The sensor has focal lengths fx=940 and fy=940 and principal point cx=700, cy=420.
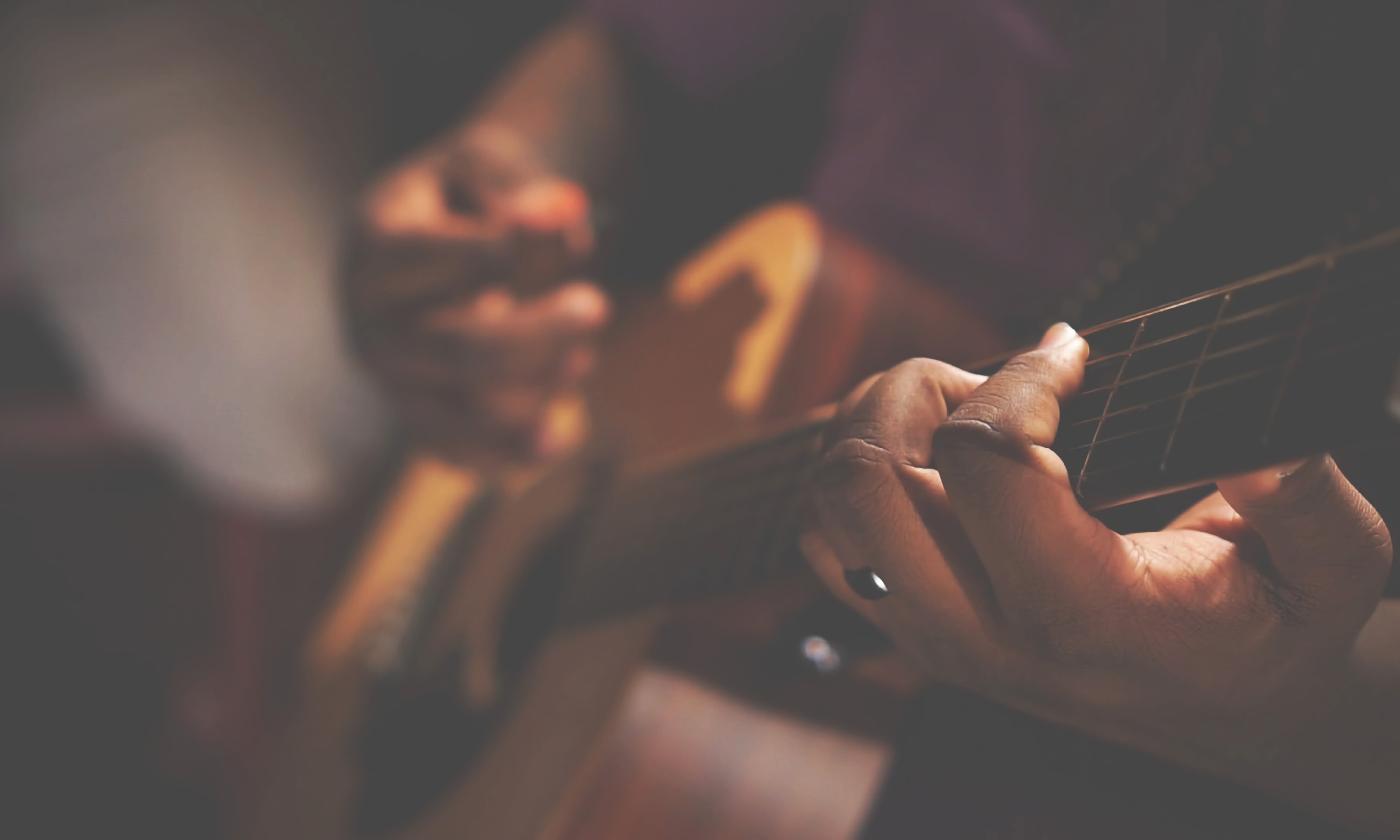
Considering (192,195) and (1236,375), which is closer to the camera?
(1236,375)

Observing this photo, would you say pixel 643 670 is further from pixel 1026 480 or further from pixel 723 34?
pixel 723 34

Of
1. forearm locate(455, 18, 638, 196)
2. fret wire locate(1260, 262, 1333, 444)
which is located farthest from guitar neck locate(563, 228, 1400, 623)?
forearm locate(455, 18, 638, 196)

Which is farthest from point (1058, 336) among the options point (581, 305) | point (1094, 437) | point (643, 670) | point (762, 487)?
point (581, 305)

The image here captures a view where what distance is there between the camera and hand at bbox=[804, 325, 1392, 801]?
175mm

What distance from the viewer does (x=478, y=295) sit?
616 mm

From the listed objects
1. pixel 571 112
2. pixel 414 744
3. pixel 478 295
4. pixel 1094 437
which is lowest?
pixel 414 744

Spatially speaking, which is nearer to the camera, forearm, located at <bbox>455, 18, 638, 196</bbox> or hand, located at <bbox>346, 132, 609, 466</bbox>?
hand, located at <bbox>346, 132, 609, 466</bbox>

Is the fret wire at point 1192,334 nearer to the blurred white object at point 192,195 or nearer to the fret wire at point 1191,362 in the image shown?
the fret wire at point 1191,362

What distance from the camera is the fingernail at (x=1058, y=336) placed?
0.18m

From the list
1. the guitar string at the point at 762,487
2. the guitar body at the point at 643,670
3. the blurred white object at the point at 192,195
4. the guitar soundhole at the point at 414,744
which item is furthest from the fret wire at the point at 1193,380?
the blurred white object at the point at 192,195

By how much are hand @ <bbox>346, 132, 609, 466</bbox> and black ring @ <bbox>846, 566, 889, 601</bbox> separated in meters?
0.40

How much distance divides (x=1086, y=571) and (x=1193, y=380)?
0.04 metres

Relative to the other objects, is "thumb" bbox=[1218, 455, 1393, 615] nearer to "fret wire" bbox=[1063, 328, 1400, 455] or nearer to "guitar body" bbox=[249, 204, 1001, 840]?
"fret wire" bbox=[1063, 328, 1400, 455]

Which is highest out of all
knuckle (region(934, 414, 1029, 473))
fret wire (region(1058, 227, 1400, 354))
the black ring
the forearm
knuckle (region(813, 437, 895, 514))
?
the forearm
